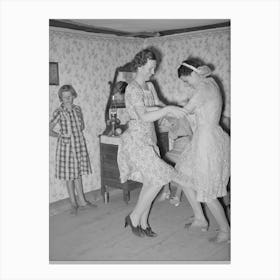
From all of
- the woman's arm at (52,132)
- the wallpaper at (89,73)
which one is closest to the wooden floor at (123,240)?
the wallpaper at (89,73)

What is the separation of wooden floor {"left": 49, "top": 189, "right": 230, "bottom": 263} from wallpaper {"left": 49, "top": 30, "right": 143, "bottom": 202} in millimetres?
535

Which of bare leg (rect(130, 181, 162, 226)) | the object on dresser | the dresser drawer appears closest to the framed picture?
the object on dresser

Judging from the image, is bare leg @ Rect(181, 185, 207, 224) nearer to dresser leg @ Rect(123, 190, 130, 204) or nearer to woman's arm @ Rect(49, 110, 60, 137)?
dresser leg @ Rect(123, 190, 130, 204)

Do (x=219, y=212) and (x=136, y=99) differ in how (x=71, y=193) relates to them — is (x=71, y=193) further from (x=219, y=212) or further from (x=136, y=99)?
(x=219, y=212)

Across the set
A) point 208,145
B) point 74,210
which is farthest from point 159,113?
point 74,210

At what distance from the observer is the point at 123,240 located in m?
2.99

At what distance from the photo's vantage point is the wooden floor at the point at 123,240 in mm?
2746

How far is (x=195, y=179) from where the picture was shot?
2916 millimetres

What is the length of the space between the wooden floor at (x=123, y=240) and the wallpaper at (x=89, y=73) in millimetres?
535

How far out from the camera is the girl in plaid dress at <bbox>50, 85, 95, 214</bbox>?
11.6ft

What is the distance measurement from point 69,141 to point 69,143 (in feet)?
0.06

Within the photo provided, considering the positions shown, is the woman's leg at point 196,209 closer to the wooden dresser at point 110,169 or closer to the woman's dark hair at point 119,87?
the wooden dresser at point 110,169
